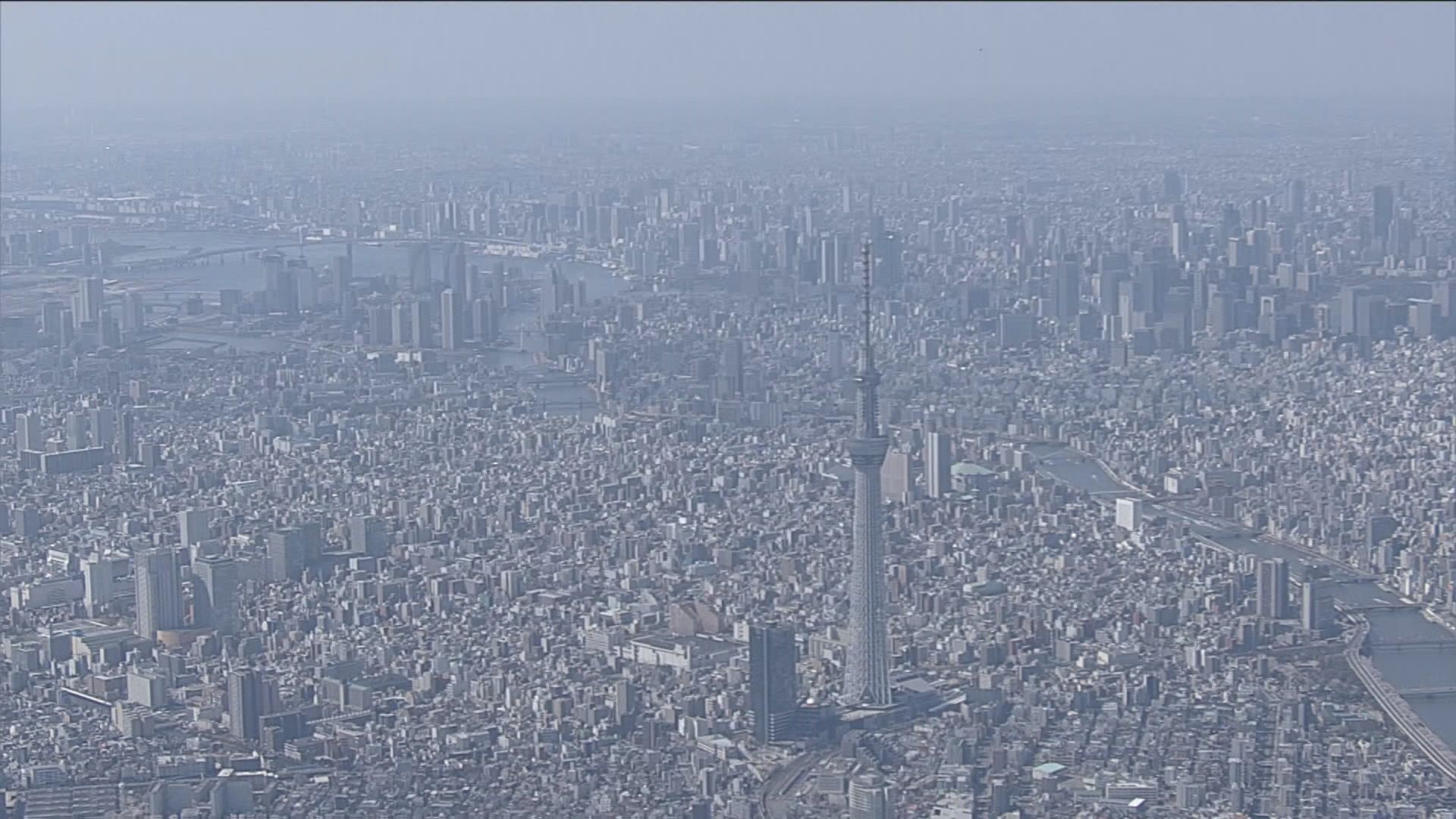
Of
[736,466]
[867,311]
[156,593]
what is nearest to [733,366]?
[736,466]

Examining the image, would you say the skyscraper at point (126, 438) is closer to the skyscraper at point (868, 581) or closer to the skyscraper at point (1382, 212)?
the skyscraper at point (868, 581)

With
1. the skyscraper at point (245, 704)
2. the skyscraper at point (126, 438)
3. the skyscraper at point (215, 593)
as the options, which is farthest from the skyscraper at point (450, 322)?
A: the skyscraper at point (245, 704)

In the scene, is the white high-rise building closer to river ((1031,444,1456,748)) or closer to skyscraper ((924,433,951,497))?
river ((1031,444,1456,748))

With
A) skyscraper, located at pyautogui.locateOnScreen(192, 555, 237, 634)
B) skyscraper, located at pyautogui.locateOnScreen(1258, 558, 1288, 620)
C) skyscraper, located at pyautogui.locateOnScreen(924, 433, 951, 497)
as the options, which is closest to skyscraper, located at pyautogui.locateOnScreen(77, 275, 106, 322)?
skyscraper, located at pyautogui.locateOnScreen(192, 555, 237, 634)

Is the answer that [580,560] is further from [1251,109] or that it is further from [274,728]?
[1251,109]

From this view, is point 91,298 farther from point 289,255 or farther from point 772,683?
point 772,683
